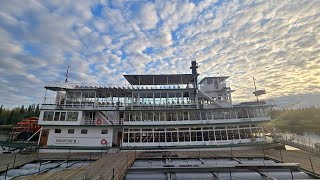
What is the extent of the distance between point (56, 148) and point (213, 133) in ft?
60.2

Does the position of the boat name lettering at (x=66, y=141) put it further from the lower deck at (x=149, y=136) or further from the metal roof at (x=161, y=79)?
the metal roof at (x=161, y=79)

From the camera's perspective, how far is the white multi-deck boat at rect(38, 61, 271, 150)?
20.4 metres

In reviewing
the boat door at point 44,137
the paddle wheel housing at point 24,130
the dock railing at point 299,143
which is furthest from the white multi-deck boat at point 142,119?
the paddle wheel housing at point 24,130

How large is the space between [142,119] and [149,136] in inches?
90.3

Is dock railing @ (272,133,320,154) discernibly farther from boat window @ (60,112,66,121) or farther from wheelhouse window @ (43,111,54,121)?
wheelhouse window @ (43,111,54,121)

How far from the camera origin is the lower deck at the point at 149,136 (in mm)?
20281

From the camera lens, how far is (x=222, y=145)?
64.8 ft

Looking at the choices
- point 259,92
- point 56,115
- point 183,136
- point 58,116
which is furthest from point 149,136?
point 259,92

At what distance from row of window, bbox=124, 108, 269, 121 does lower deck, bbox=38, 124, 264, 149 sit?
4.13 feet

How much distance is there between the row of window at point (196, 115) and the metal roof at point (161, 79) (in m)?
4.91

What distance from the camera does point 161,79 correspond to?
24.6 m

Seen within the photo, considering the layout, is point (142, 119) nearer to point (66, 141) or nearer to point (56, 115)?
point (66, 141)

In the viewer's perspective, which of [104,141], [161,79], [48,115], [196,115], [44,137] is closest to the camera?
[104,141]

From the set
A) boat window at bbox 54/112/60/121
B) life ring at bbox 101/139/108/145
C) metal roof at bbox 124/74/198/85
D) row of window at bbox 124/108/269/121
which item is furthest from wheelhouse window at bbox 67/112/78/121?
metal roof at bbox 124/74/198/85
